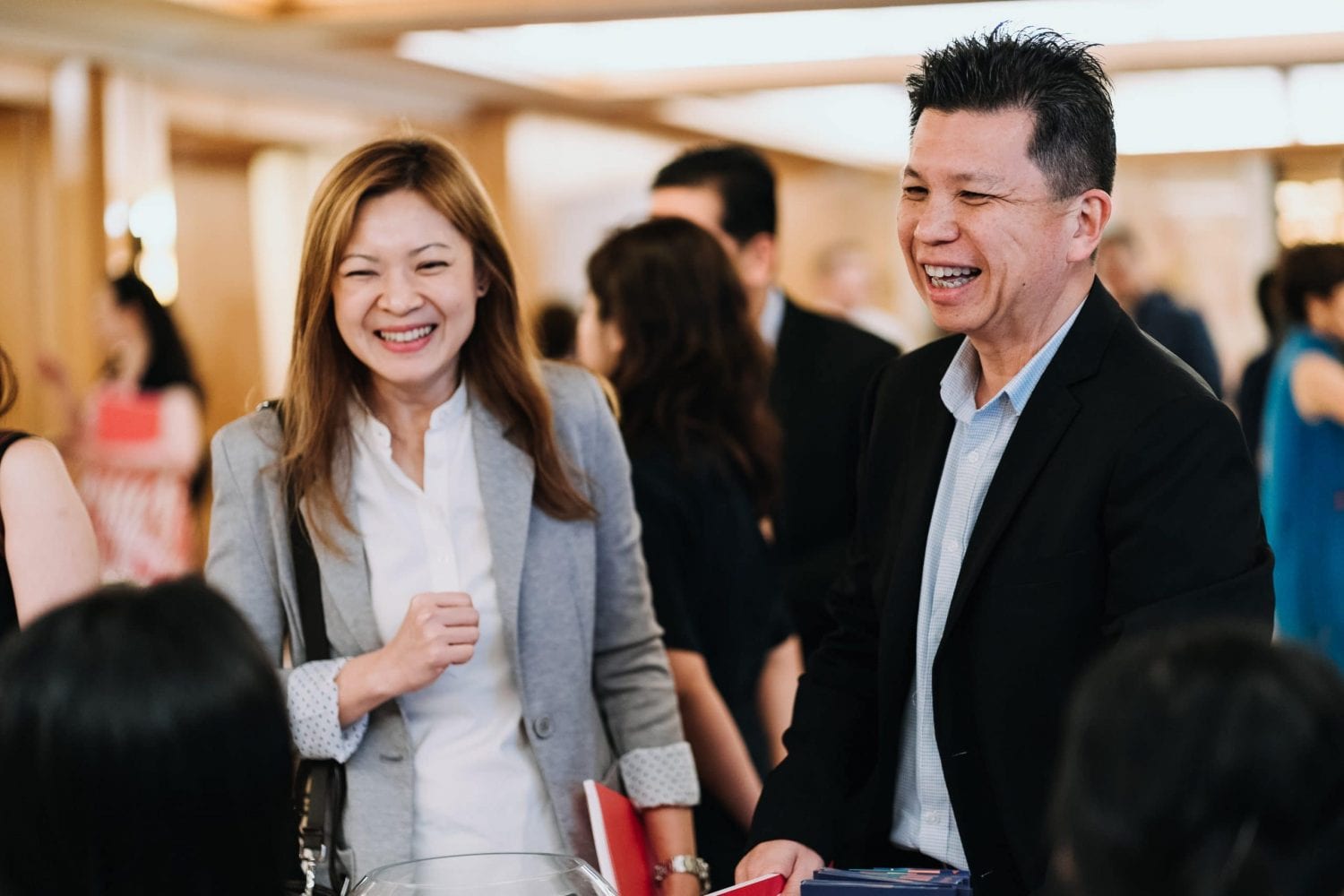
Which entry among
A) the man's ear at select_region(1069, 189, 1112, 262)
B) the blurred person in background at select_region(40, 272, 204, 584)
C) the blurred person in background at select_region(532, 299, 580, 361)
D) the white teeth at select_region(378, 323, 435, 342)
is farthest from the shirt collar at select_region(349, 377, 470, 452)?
the blurred person in background at select_region(40, 272, 204, 584)

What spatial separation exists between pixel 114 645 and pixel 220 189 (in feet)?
26.1

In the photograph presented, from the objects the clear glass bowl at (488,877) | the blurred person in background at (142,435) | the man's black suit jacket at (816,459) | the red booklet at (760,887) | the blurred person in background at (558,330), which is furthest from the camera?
the blurred person in background at (142,435)

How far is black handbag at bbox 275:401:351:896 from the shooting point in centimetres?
216

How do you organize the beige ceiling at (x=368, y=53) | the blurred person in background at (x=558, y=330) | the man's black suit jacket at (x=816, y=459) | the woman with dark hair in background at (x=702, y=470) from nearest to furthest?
the woman with dark hair in background at (x=702, y=470) < the man's black suit jacket at (x=816, y=459) < the blurred person in background at (x=558, y=330) < the beige ceiling at (x=368, y=53)

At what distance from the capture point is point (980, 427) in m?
2.05

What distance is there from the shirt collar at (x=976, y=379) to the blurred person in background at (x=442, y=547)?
2.06 ft

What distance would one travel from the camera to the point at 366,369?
248 cm

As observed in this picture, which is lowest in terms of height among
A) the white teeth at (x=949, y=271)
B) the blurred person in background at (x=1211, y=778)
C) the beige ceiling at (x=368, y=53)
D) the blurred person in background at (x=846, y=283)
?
the blurred person in background at (x=1211, y=778)

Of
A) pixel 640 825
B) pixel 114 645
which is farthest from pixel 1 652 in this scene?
pixel 640 825

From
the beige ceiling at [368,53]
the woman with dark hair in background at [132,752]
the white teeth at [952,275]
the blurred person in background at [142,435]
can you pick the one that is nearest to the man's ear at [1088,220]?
the white teeth at [952,275]

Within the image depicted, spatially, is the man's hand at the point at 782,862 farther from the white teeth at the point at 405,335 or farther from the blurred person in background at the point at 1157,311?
the blurred person in background at the point at 1157,311

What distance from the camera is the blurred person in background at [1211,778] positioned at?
3.00 ft

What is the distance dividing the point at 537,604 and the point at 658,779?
13.4 inches

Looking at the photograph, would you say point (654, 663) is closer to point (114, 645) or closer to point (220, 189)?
point (114, 645)
